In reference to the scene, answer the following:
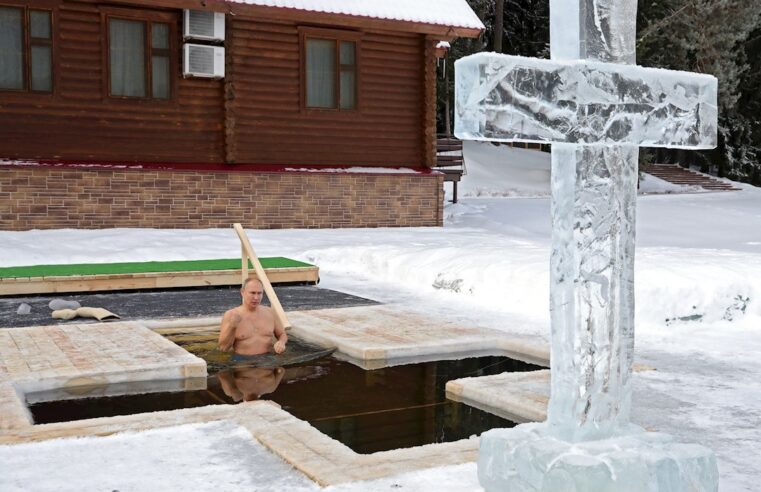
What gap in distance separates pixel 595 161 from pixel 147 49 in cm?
1448

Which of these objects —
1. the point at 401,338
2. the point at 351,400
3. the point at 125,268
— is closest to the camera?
the point at 351,400

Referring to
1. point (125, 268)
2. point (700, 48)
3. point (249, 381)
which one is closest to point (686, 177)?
point (700, 48)

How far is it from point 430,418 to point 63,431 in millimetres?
2003

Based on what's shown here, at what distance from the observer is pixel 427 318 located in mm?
7910

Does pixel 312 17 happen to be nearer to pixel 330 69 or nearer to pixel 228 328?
pixel 330 69

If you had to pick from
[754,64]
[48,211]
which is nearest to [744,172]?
[754,64]

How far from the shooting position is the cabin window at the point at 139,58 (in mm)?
15883

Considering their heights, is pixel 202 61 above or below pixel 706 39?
below

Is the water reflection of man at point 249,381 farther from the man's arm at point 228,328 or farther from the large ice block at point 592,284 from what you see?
the large ice block at point 592,284

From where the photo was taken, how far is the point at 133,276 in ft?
34.4

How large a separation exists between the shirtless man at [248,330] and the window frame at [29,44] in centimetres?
1019

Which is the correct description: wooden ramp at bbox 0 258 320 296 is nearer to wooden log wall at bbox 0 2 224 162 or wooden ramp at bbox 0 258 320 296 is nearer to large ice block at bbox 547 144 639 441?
wooden log wall at bbox 0 2 224 162

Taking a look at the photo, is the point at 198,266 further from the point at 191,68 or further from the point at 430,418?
the point at 430,418

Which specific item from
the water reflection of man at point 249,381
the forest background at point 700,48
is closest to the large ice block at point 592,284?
the water reflection of man at point 249,381
